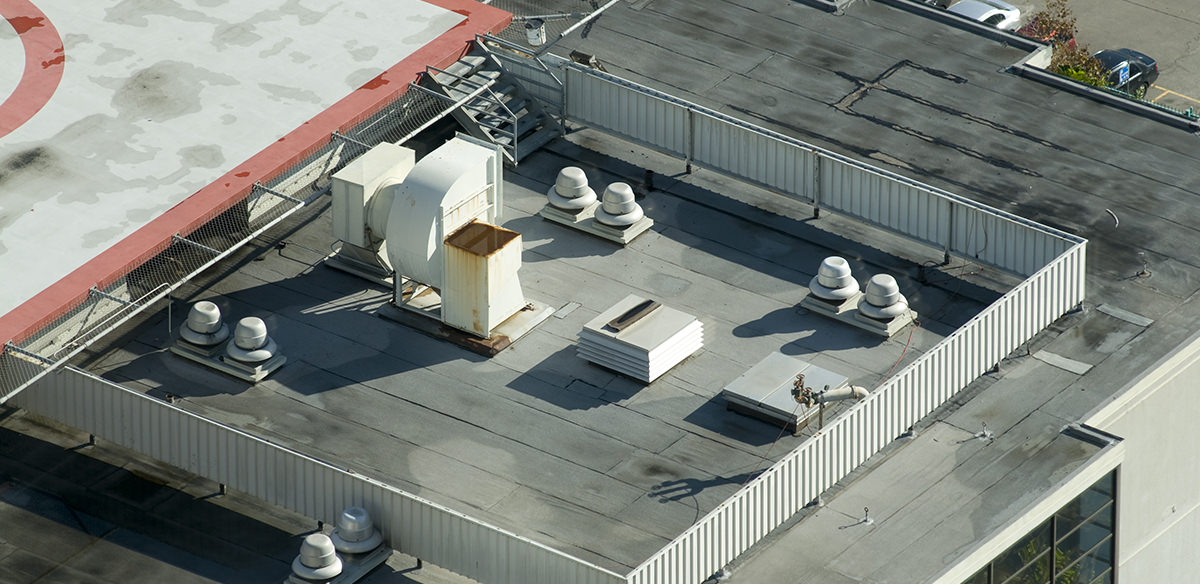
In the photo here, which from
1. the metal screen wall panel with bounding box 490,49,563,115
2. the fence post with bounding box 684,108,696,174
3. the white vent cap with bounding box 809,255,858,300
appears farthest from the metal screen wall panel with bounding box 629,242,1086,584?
the metal screen wall panel with bounding box 490,49,563,115

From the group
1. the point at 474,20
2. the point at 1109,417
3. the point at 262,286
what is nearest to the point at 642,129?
the point at 474,20

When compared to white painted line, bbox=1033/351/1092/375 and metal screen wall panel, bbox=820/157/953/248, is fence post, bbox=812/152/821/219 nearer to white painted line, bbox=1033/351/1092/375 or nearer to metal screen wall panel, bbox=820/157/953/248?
metal screen wall panel, bbox=820/157/953/248

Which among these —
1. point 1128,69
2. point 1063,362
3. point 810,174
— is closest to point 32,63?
point 810,174

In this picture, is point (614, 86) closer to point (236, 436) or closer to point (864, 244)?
point (864, 244)

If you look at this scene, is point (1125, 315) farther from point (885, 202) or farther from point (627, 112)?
point (627, 112)

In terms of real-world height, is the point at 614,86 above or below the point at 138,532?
above

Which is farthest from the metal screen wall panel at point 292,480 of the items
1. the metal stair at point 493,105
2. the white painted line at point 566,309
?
the metal stair at point 493,105
